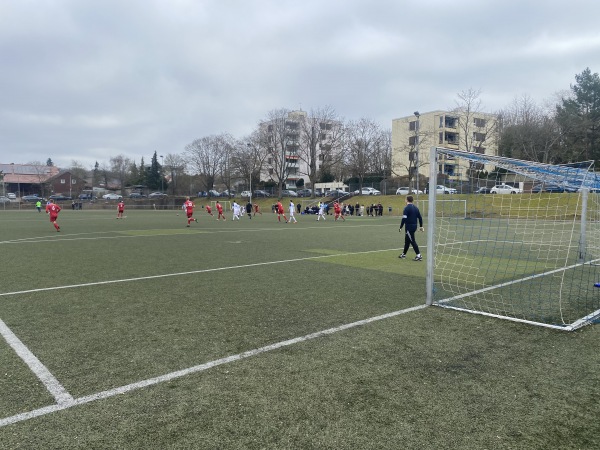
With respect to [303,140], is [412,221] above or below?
below

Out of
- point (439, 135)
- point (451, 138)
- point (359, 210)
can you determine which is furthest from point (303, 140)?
point (359, 210)

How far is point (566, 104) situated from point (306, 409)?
214 ft

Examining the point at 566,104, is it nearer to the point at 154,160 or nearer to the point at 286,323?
the point at 286,323

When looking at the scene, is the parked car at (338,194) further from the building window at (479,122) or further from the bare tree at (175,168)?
the bare tree at (175,168)

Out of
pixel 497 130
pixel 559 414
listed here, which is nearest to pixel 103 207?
pixel 497 130

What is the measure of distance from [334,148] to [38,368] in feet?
237

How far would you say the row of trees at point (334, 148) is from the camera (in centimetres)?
5381

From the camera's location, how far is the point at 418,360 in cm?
455

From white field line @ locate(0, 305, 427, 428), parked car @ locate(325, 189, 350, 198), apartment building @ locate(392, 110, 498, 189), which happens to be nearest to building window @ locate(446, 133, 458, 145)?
apartment building @ locate(392, 110, 498, 189)

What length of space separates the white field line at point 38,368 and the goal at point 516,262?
18.0 ft

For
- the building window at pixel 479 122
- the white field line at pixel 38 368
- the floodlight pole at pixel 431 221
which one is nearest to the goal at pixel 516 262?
the floodlight pole at pixel 431 221

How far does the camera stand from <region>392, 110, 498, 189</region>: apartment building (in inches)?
2286

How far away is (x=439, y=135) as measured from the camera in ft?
229

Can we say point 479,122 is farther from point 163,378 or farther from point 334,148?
point 163,378
